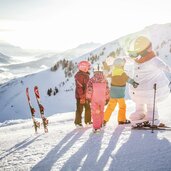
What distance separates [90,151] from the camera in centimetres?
513

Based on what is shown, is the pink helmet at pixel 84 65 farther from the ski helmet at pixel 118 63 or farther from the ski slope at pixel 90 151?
the ski slope at pixel 90 151

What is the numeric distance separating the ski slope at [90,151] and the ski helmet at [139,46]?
1693 mm

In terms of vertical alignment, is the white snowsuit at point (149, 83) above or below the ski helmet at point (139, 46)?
below

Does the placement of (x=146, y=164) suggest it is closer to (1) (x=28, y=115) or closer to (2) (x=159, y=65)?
(2) (x=159, y=65)

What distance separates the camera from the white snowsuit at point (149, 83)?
6.95 m

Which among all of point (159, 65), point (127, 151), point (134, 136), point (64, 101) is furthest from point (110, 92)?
point (64, 101)

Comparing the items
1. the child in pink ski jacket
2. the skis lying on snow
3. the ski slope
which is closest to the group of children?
the child in pink ski jacket

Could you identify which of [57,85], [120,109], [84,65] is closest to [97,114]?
[120,109]

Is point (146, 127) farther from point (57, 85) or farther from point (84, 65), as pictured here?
point (57, 85)

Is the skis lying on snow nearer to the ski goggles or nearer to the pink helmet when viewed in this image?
the ski goggles

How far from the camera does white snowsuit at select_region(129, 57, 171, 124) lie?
6953 mm

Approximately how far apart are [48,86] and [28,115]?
5145mm

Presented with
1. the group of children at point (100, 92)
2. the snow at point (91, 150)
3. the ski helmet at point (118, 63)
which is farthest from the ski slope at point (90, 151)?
the ski helmet at point (118, 63)

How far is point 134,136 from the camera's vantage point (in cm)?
587
